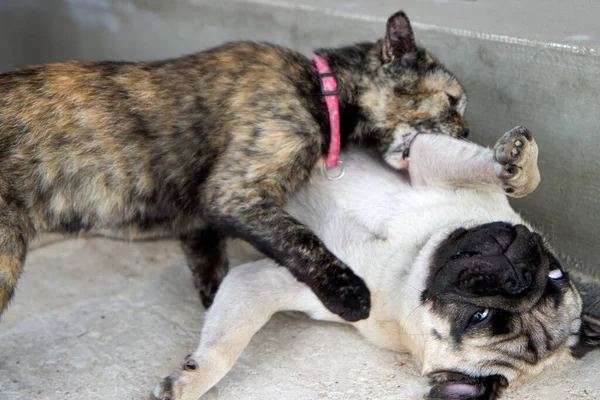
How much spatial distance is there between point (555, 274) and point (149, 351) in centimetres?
192

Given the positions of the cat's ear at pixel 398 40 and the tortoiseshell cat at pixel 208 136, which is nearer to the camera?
the tortoiseshell cat at pixel 208 136

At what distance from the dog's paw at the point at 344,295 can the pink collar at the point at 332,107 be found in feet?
2.33

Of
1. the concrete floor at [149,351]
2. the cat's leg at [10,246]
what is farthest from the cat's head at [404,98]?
the cat's leg at [10,246]

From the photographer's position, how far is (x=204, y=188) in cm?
351

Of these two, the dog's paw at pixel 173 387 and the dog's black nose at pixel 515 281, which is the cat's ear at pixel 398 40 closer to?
the dog's black nose at pixel 515 281

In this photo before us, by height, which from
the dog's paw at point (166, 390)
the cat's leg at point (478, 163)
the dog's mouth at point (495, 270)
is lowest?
the dog's paw at point (166, 390)

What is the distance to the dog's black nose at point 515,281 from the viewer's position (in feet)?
10.1

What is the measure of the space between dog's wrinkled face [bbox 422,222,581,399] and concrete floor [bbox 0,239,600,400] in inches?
6.3

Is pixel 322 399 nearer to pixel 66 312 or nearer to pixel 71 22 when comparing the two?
pixel 66 312

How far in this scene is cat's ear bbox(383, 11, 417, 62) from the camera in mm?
3609

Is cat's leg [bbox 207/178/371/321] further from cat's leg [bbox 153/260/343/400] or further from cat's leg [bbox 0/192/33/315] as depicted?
cat's leg [bbox 0/192/33/315]

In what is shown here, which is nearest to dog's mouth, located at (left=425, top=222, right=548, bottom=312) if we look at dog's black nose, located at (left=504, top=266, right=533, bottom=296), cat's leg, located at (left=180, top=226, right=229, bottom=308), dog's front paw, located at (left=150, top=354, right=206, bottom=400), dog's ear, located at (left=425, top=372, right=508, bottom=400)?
dog's black nose, located at (left=504, top=266, right=533, bottom=296)

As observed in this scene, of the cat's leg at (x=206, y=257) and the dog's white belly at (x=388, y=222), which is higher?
the dog's white belly at (x=388, y=222)

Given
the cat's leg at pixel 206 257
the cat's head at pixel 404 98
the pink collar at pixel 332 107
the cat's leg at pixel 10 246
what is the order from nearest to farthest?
1. the cat's leg at pixel 10 246
2. the pink collar at pixel 332 107
3. the cat's head at pixel 404 98
4. the cat's leg at pixel 206 257
